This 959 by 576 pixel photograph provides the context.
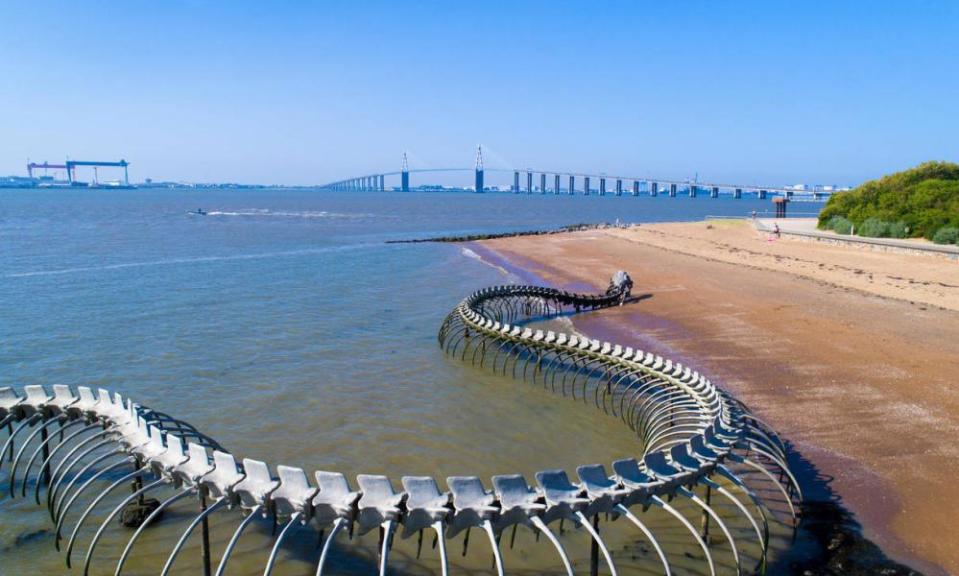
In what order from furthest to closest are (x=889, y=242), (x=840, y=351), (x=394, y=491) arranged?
(x=889, y=242) → (x=840, y=351) → (x=394, y=491)

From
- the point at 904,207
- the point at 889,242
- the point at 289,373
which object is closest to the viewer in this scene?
the point at 289,373

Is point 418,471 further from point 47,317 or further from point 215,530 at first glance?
point 47,317

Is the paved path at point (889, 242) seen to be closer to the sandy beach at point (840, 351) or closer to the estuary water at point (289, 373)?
the sandy beach at point (840, 351)

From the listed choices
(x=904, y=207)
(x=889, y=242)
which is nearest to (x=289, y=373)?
(x=889, y=242)

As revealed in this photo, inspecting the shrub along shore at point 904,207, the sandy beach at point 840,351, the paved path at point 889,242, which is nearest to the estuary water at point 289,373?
the sandy beach at point 840,351

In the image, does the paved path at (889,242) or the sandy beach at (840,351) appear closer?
the sandy beach at (840,351)

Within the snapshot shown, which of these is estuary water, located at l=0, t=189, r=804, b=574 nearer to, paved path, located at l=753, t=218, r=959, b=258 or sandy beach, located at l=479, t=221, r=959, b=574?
sandy beach, located at l=479, t=221, r=959, b=574

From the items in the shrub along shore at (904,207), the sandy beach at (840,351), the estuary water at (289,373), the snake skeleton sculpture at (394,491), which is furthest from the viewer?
the shrub along shore at (904,207)

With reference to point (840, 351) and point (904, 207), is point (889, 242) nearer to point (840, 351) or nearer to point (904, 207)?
point (904, 207)
